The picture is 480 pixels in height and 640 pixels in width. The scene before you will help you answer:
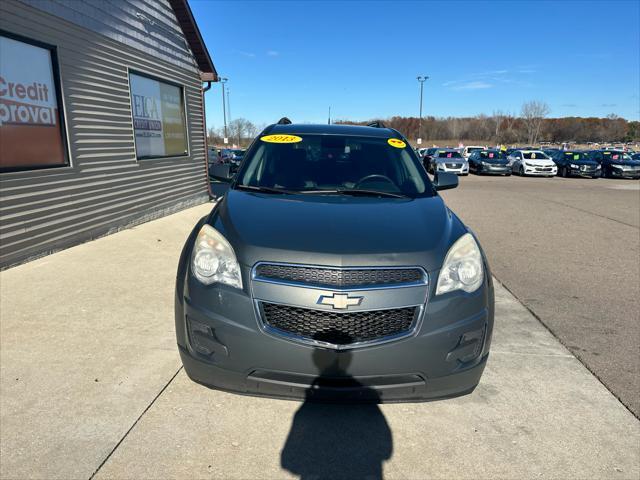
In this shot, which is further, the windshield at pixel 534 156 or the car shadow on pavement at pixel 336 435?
the windshield at pixel 534 156

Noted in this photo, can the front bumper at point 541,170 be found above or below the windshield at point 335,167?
below

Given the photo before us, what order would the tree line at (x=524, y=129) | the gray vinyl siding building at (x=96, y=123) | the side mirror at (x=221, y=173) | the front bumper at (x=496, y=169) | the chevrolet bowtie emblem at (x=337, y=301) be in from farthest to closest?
the tree line at (x=524, y=129)
the front bumper at (x=496, y=169)
the gray vinyl siding building at (x=96, y=123)
the side mirror at (x=221, y=173)
the chevrolet bowtie emblem at (x=337, y=301)

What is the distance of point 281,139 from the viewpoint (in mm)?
3746

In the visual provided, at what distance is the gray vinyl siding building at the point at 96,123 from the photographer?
5.53m

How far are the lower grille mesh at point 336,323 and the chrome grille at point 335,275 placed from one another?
14 cm

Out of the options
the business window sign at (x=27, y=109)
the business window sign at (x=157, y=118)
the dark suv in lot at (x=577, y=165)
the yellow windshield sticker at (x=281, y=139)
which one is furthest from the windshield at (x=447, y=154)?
the yellow windshield sticker at (x=281, y=139)

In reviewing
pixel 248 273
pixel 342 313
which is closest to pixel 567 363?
pixel 342 313

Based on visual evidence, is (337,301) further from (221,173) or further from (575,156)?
(575,156)

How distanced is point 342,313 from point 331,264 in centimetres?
25

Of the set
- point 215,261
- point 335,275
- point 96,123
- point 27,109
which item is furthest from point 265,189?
point 96,123

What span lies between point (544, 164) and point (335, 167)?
83.8 feet

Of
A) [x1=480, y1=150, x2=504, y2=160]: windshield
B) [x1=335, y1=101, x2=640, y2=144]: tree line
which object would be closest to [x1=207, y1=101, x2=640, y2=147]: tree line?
[x1=335, y1=101, x2=640, y2=144]: tree line

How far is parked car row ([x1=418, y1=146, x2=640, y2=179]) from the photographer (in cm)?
2423

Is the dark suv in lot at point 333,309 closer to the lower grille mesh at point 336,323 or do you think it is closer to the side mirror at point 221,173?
the lower grille mesh at point 336,323
